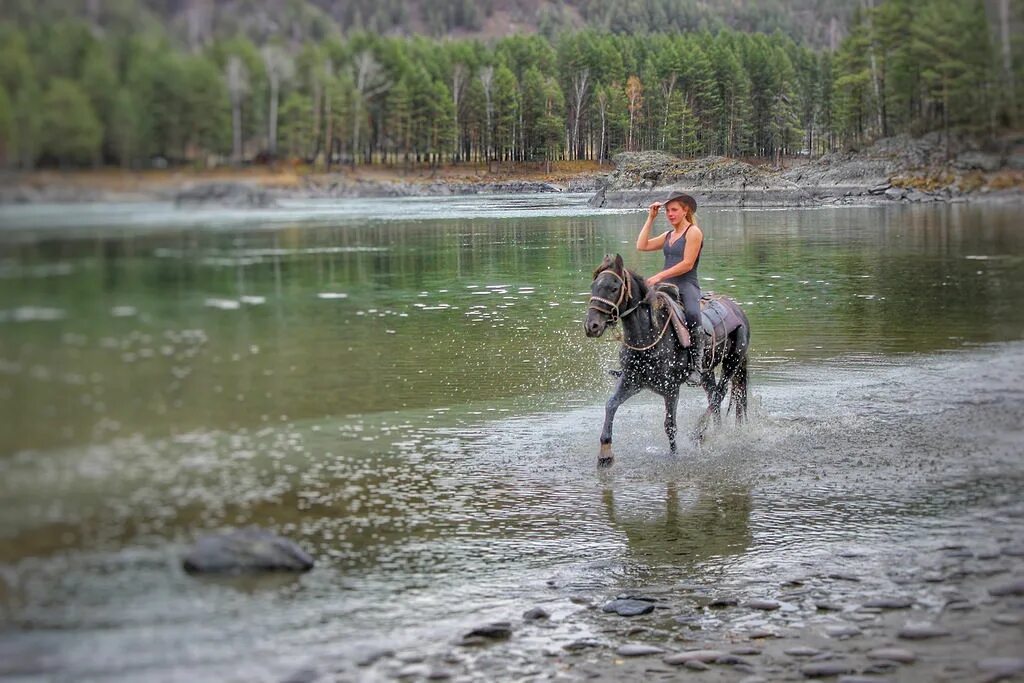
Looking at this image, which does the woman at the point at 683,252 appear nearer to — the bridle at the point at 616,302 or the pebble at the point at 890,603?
the bridle at the point at 616,302

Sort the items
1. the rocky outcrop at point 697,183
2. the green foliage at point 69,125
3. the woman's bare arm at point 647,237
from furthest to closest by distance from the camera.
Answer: the rocky outcrop at point 697,183 → the woman's bare arm at point 647,237 → the green foliage at point 69,125

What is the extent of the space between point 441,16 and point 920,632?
5.34 meters

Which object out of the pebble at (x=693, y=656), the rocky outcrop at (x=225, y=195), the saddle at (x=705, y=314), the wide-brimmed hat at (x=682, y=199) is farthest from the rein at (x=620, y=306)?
the pebble at (x=693, y=656)

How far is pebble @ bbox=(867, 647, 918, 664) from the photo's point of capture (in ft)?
17.0

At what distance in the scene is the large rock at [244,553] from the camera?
16.6ft

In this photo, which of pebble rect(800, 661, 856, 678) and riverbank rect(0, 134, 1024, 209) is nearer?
pebble rect(800, 661, 856, 678)

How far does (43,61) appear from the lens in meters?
4.82

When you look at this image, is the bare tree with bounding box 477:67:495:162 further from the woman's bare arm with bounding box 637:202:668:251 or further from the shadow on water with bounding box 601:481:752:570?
the shadow on water with bounding box 601:481:752:570

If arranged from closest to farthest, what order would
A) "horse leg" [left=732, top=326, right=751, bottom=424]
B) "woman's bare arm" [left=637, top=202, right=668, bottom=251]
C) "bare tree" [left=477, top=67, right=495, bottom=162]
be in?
1. "bare tree" [left=477, top=67, right=495, bottom=162]
2. "woman's bare arm" [left=637, top=202, right=668, bottom=251]
3. "horse leg" [left=732, top=326, right=751, bottom=424]

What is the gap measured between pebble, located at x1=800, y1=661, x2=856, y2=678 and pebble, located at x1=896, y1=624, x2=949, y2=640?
1.91 feet

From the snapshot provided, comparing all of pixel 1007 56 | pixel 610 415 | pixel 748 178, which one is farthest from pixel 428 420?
pixel 1007 56

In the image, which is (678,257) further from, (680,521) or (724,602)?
(724,602)

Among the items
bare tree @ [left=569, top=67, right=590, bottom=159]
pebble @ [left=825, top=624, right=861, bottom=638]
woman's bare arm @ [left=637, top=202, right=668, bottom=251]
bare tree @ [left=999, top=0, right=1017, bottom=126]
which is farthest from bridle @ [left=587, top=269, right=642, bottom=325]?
bare tree @ [left=999, top=0, right=1017, bottom=126]

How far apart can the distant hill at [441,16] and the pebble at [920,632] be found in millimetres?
4878
